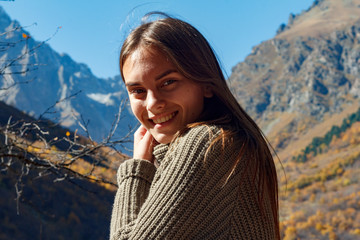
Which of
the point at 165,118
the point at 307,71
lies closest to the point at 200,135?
the point at 165,118

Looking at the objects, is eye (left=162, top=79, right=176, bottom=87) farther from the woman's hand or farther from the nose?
the woman's hand

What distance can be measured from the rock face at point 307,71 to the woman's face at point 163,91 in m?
127

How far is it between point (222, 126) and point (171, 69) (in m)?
0.23

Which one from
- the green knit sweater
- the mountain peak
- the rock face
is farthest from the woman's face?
the mountain peak

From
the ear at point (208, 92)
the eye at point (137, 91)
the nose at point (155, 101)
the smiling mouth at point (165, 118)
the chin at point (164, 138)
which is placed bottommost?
the chin at point (164, 138)

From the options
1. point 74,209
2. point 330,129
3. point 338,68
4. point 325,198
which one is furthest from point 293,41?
point 74,209

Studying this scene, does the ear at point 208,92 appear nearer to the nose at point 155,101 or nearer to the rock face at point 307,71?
the nose at point 155,101

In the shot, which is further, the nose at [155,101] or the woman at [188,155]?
the nose at [155,101]

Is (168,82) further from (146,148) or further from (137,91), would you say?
(146,148)

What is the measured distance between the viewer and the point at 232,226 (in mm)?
1056

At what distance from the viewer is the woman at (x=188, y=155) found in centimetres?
102

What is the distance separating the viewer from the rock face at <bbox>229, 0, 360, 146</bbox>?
414 feet

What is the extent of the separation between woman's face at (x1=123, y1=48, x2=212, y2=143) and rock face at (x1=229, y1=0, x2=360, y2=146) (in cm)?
12699

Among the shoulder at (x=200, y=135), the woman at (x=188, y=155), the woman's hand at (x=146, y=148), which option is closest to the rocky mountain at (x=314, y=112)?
the woman's hand at (x=146, y=148)
